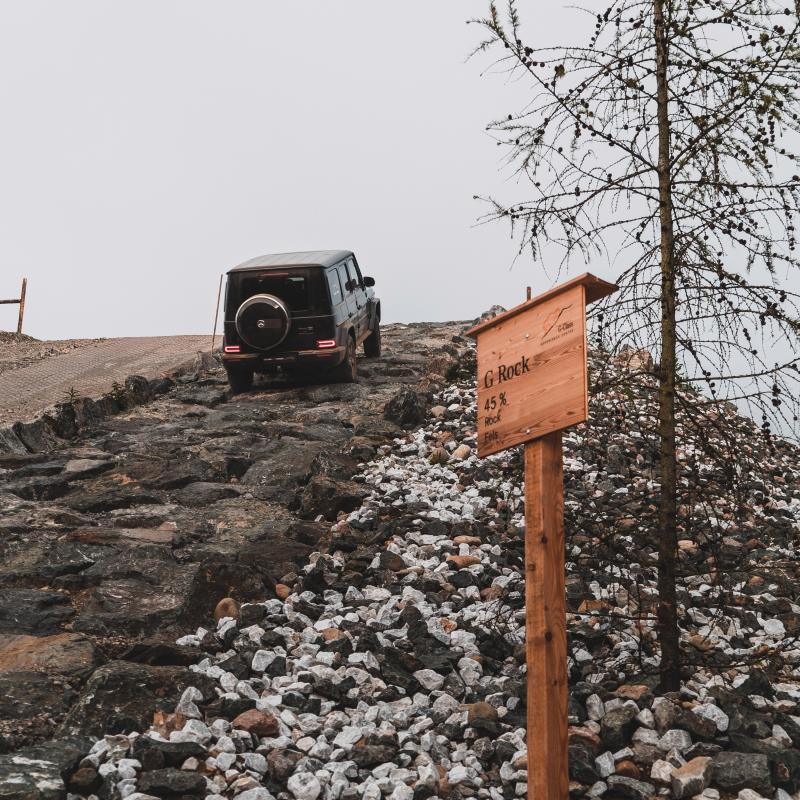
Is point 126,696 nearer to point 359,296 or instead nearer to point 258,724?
point 258,724

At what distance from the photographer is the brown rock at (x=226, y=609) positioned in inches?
265

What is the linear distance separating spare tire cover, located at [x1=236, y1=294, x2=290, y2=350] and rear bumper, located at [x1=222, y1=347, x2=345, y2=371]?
0.31 meters

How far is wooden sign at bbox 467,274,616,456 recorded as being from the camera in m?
4.19

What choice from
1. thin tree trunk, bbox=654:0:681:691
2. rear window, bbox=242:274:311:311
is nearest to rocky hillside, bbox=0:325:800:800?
thin tree trunk, bbox=654:0:681:691

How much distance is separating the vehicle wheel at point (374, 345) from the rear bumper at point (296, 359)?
10.2 feet

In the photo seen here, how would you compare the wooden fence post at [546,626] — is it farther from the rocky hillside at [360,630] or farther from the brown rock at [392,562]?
the brown rock at [392,562]

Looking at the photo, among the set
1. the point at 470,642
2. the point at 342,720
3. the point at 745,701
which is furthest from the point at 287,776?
the point at 745,701

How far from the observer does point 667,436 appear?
5551 mm

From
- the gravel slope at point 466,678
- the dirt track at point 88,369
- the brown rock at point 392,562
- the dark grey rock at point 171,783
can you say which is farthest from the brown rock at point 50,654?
the dirt track at point 88,369

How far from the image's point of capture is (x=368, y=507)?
898 centimetres

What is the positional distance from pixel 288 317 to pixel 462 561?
704cm

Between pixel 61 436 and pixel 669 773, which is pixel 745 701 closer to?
pixel 669 773

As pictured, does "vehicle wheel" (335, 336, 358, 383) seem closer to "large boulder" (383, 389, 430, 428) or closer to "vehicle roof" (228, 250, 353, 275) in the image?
"vehicle roof" (228, 250, 353, 275)

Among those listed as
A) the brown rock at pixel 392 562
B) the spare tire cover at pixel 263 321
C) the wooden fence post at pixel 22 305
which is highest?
the wooden fence post at pixel 22 305
